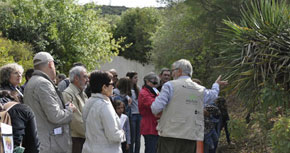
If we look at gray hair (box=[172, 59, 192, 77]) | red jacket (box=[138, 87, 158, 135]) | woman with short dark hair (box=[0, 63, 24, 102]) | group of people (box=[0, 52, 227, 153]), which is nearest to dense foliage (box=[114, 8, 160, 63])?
red jacket (box=[138, 87, 158, 135])

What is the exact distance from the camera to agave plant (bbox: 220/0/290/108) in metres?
7.14

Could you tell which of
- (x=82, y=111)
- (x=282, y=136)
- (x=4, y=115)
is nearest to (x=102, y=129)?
(x=82, y=111)

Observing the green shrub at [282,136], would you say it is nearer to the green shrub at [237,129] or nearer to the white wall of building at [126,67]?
the green shrub at [237,129]

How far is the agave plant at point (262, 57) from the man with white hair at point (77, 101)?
9.03 feet

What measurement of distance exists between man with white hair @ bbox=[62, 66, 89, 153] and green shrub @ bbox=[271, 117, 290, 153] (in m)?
2.88

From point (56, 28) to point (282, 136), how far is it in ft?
48.8

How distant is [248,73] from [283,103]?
758 millimetres

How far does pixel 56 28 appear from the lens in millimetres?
19766

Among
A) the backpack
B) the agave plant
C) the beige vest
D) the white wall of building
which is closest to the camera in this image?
the backpack

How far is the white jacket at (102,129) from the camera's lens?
4.85 m

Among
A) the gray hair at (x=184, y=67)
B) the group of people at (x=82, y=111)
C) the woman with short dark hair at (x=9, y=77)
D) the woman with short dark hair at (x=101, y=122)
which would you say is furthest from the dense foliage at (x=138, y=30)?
the woman with short dark hair at (x=101, y=122)

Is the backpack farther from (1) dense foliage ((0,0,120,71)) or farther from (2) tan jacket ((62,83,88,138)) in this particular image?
(1) dense foliage ((0,0,120,71))

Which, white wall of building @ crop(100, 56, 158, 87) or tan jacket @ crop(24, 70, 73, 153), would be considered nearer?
tan jacket @ crop(24, 70, 73, 153)

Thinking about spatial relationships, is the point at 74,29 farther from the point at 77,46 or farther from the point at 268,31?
the point at 268,31
